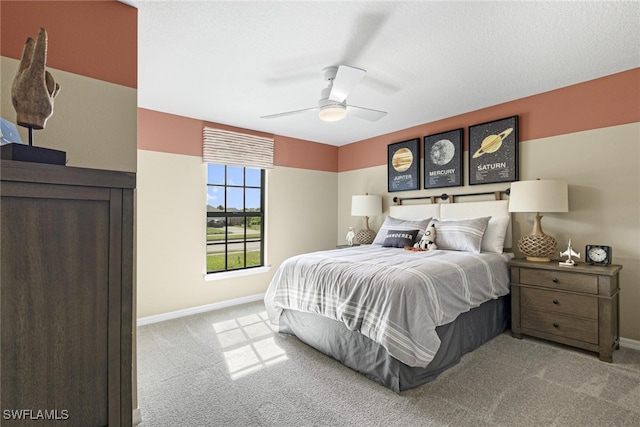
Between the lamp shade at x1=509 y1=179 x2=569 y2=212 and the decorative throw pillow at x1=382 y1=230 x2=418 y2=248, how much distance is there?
45.3 inches

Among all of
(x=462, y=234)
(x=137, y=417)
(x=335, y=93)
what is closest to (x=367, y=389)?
(x=137, y=417)

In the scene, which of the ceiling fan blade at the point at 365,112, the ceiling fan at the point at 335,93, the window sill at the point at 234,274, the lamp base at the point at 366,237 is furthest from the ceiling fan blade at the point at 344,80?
the window sill at the point at 234,274

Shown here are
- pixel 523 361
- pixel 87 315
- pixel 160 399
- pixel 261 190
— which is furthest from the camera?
pixel 261 190

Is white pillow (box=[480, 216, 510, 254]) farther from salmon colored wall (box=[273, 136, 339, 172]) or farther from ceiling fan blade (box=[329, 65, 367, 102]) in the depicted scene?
salmon colored wall (box=[273, 136, 339, 172])

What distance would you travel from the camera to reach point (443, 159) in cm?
405

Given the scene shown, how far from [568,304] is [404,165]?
254 cm

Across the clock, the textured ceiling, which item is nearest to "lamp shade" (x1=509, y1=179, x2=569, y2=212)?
the clock

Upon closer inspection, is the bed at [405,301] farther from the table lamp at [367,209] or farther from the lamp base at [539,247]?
the table lamp at [367,209]

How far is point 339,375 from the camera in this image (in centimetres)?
231

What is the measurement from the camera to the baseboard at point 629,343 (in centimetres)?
270

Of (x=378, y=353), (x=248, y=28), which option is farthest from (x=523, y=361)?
(x=248, y=28)

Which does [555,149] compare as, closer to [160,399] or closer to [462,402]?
[462,402]

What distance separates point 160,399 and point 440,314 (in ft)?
6.62

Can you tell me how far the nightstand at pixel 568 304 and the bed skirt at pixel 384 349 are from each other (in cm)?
25
